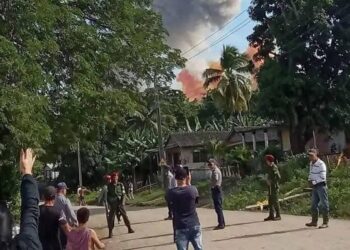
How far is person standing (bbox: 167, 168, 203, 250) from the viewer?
8.79 meters

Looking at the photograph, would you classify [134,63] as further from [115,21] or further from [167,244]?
[167,244]

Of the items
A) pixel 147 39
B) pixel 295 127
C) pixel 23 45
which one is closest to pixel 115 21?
pixel 147 39

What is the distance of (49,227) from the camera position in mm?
7820

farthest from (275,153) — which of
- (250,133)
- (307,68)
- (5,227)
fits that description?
(5,227)

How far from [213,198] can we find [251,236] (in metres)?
2.00

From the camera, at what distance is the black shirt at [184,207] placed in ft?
28.9

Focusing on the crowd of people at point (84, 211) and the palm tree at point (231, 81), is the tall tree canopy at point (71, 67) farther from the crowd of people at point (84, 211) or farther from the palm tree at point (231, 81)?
the palm tree at point (231, 81)

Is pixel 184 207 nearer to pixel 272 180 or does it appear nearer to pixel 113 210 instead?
pixel 272 180

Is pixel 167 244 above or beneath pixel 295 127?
beneath

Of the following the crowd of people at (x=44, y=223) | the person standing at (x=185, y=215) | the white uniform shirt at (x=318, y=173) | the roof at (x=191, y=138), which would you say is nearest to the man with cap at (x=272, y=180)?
the white uniform shirt at (x=318, y=173)

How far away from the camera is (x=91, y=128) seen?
63.5ft

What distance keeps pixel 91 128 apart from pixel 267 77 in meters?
15.6

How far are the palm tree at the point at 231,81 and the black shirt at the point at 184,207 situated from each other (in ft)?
152

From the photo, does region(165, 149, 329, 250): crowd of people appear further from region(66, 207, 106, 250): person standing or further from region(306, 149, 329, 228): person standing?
region(66, 207, 106, 250): person standing
